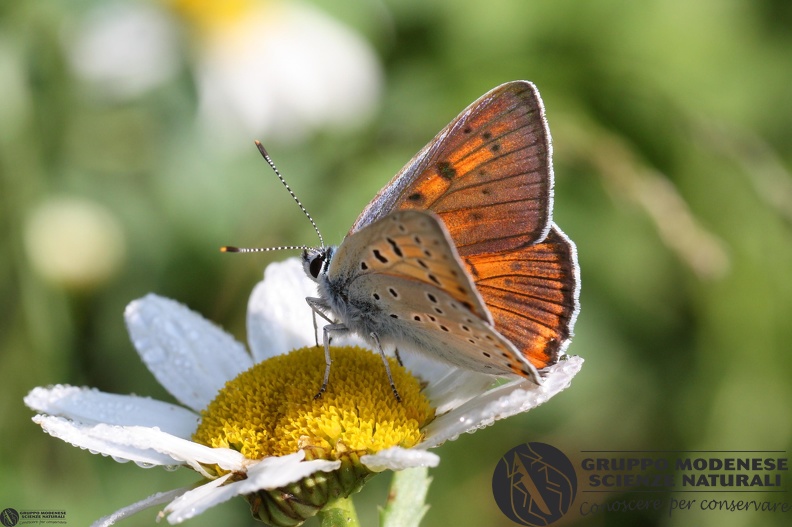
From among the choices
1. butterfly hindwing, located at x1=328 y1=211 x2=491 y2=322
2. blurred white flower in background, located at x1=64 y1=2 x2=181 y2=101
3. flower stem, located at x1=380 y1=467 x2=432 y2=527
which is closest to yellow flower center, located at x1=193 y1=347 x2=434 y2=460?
flower stem, located at x1=380 y1=467 x2=432 y2=527

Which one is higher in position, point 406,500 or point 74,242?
point 74,242

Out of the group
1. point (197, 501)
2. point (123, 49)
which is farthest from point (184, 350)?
point (123, 49)

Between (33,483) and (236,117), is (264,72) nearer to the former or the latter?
(236,117)

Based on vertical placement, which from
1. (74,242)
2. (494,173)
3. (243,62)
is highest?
(243,62)

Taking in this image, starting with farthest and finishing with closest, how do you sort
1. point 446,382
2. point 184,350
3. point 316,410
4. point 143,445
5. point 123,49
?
1. point 123,49
2. point 184,350
3. point 446,382
4. point 316,410
5. point 143,445

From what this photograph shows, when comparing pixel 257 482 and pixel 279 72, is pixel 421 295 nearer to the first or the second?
pixel 257 482

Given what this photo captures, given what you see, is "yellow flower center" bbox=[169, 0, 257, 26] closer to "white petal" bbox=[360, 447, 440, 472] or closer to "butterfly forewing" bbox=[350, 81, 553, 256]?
"butterfly forewing" bbox=[350, 81, 553, 256]
